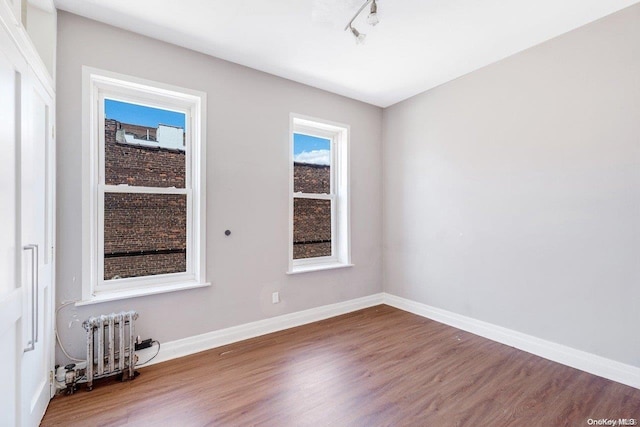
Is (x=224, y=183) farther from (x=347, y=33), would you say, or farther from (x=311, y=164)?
(x=347, y=33)

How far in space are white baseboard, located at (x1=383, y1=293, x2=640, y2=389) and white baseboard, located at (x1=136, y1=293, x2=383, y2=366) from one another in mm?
976

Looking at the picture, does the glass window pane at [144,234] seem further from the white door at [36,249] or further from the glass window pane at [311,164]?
the glass window pane at [311,164]

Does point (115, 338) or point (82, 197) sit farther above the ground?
point (82, 197)

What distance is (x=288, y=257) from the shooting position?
335cm

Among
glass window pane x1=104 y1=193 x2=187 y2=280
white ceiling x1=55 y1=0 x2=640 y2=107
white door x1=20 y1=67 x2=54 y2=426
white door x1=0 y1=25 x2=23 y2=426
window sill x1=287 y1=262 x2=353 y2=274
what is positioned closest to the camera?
white door x1=0 y1=25 x2=23 y2=426

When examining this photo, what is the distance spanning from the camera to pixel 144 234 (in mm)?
2641

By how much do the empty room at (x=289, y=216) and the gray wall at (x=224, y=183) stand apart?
0.02 metres

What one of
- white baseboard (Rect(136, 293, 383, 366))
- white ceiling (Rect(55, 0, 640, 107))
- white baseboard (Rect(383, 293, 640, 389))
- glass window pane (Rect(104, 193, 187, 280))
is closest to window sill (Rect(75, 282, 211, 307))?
glass window pane (Rect(104, 193, 187, 280))

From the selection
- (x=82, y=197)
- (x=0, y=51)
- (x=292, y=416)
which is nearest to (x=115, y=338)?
(x=82, y=197)

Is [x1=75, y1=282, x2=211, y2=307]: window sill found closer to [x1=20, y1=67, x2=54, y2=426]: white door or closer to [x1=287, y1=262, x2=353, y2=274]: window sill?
[x1=20, y1=67, x2=54, y2=426]: white door

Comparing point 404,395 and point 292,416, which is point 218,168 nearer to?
point 292,416

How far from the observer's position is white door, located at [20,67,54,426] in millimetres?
1499

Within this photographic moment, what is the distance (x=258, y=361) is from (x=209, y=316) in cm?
66

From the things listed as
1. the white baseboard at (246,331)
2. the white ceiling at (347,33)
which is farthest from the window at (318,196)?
the white ceiling at (347,33)
